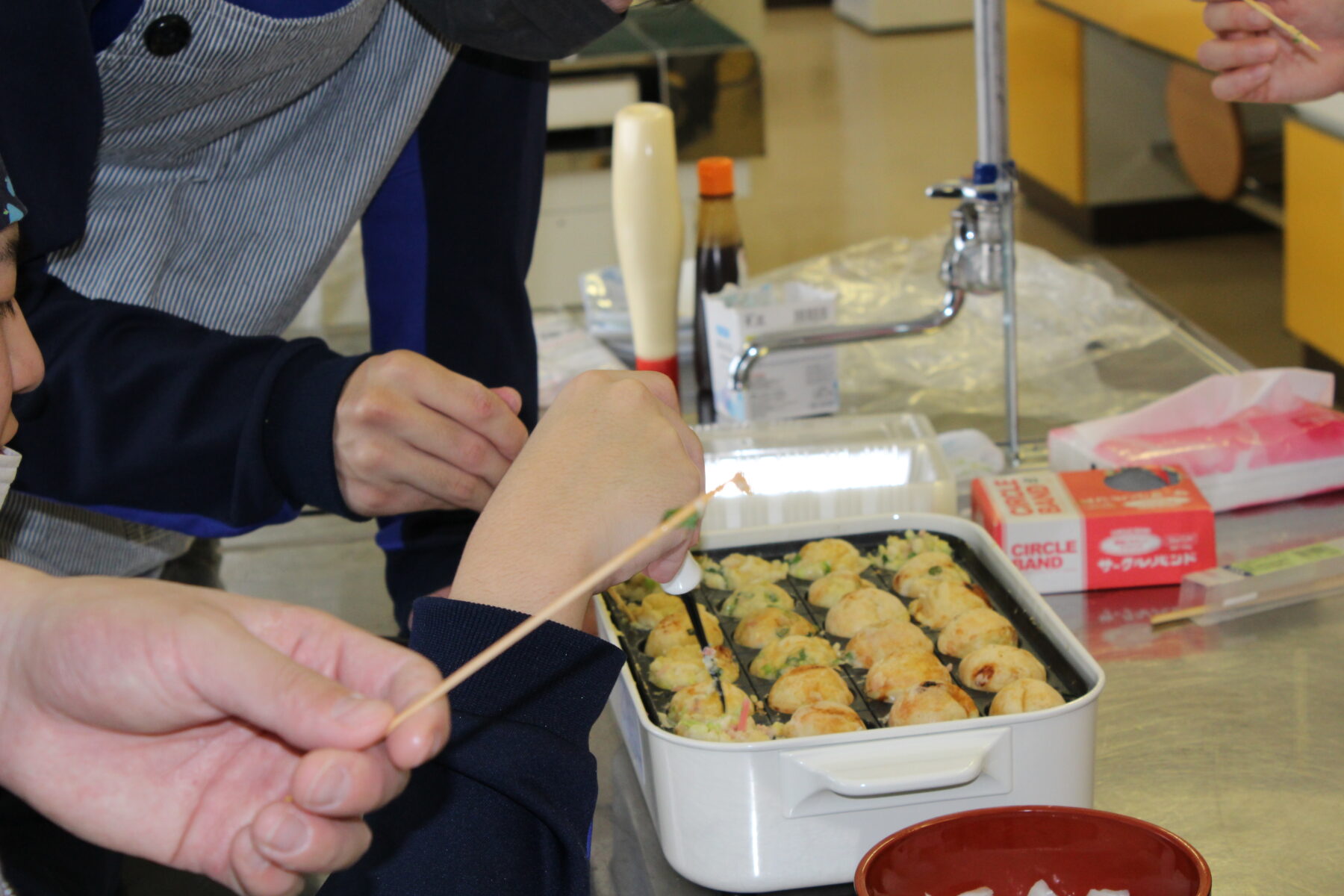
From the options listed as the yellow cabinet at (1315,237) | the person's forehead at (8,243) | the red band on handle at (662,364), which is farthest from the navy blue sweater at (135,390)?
the yellow cabinet at (1315,237)

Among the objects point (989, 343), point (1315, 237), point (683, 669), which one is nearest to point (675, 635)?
point (683, 669)

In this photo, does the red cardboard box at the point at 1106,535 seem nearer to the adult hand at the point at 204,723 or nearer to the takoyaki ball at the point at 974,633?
the takoyaki ball at the point at 974,633

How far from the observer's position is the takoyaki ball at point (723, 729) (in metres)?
0.79

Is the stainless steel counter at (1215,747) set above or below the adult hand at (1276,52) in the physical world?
below

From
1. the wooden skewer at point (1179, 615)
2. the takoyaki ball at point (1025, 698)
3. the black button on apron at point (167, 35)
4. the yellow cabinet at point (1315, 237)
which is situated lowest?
the yellow cabinet at point (1315, 237)

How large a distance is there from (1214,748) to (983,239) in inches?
24.1

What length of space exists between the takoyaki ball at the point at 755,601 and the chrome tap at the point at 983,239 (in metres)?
0.43

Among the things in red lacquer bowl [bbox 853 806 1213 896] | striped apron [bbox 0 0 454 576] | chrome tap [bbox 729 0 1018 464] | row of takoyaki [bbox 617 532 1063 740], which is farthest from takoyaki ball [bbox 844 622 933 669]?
striped apron [bbox 0 0 454 576]

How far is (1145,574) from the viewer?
3.56 ft

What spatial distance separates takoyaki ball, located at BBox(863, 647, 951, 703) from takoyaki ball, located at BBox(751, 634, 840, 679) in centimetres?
4

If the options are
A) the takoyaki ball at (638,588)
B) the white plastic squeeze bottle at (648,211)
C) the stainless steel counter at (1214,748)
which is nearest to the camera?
the stainless steel counter at (1214,748)

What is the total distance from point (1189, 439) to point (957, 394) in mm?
372

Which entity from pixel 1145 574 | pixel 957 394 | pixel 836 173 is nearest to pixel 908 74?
pixel 836 173

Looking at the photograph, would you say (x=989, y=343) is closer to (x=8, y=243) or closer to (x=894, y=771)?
(x=894, y=771)
